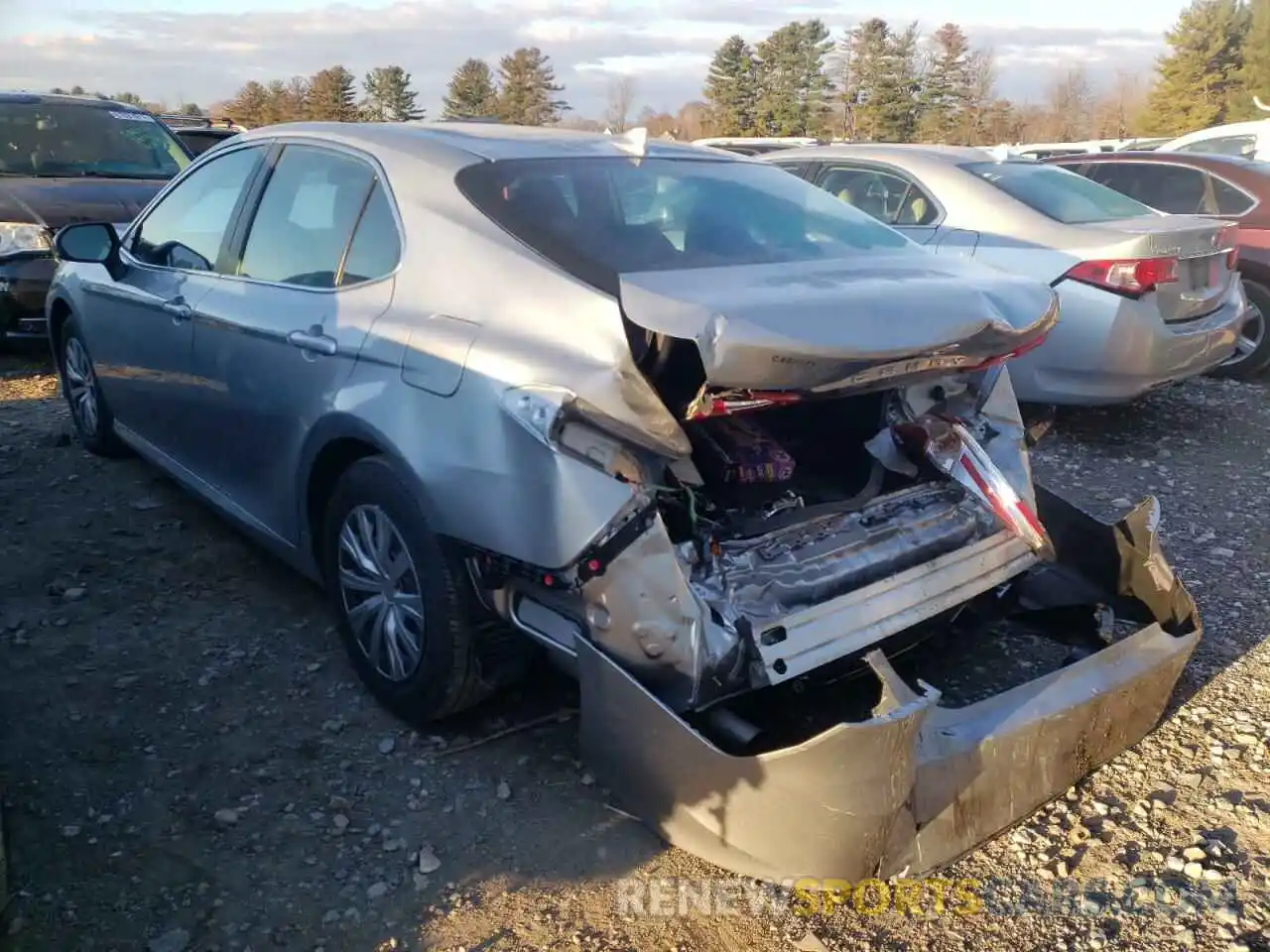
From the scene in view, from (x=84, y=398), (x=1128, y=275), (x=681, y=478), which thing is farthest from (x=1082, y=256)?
(x=84, y=398)

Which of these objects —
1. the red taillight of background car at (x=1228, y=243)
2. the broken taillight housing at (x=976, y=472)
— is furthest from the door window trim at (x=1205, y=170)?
the broken taillight housing at (x=976, y=472)

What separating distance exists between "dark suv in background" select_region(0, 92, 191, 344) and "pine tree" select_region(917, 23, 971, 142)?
137 feet

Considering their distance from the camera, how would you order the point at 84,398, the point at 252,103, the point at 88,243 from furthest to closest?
the point at 252,103 < the point at 84,398 < the point at 88,243

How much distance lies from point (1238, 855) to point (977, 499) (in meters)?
1.15

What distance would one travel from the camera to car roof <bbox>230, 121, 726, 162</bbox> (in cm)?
328

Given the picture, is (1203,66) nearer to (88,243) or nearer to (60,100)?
(60,100)

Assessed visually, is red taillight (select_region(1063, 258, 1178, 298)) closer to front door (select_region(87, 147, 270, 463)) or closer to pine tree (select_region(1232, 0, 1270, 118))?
front door (select_region(87, 147, 270, 463))

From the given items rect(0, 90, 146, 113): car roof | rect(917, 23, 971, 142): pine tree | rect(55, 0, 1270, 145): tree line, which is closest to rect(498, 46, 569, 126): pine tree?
rect(55, 0, 1270, 145): tree line

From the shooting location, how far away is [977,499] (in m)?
3.22

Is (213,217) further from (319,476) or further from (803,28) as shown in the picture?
(803,28)

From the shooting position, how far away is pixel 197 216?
13.8ft

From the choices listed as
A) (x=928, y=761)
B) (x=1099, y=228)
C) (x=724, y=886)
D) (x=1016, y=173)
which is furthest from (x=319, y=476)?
(x=1016, y=173)

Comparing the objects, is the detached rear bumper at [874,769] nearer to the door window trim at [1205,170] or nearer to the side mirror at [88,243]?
the side mirror at [88,243]

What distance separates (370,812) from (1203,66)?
51.1 metres
